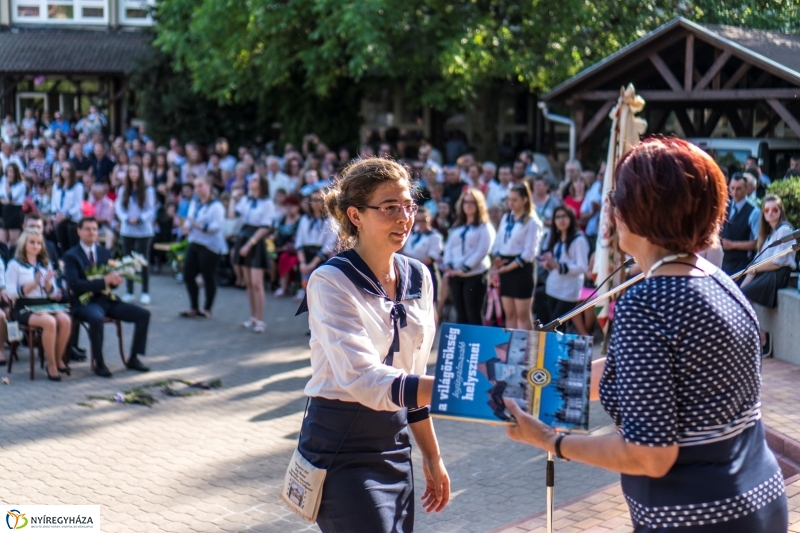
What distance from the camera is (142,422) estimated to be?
837 cm

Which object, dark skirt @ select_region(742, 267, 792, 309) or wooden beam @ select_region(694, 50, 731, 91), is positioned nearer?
dark skirt @ select_region(742, 267, 792, 309)

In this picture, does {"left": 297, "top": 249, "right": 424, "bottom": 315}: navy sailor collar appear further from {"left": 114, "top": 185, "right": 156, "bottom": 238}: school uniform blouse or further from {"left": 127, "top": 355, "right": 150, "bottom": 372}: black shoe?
{"left": 114, "top": 185, "right": 156, "bottom": 238}: school uniform blouse

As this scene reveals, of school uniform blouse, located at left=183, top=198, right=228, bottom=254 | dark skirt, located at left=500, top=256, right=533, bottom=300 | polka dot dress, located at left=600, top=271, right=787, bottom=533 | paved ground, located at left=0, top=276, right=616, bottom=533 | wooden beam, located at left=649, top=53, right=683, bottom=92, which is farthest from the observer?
wooden beam, located at left=649, top=53, right=683, bottom=92

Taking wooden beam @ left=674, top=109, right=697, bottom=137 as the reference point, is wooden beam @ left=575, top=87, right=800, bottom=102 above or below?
above

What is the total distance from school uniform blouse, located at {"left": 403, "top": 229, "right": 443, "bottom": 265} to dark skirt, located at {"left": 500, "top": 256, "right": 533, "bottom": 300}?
4.63 ft

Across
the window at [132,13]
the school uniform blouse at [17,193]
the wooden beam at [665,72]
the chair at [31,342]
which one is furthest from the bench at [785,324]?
the window at [132,13]

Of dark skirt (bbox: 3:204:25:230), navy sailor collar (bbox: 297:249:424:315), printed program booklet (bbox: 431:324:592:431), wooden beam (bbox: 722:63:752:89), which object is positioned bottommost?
dark skirt (bbox: 3:204:25:230)

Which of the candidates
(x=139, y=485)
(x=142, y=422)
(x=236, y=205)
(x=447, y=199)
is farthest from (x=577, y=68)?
(x=139, y=485)

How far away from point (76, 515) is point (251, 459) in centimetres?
171

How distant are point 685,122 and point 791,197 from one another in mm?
7366

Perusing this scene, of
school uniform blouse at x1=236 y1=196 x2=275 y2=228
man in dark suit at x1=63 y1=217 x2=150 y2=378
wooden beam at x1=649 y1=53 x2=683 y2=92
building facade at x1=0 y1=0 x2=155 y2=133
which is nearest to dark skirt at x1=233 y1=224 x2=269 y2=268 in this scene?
school uniform blouse at x1=236 y1=196 x2=275 y2=228

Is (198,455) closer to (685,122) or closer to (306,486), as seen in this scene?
Answer: (306,486)

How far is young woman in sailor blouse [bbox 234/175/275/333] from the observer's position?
493 inches

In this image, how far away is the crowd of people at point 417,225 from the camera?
34.6 feet
